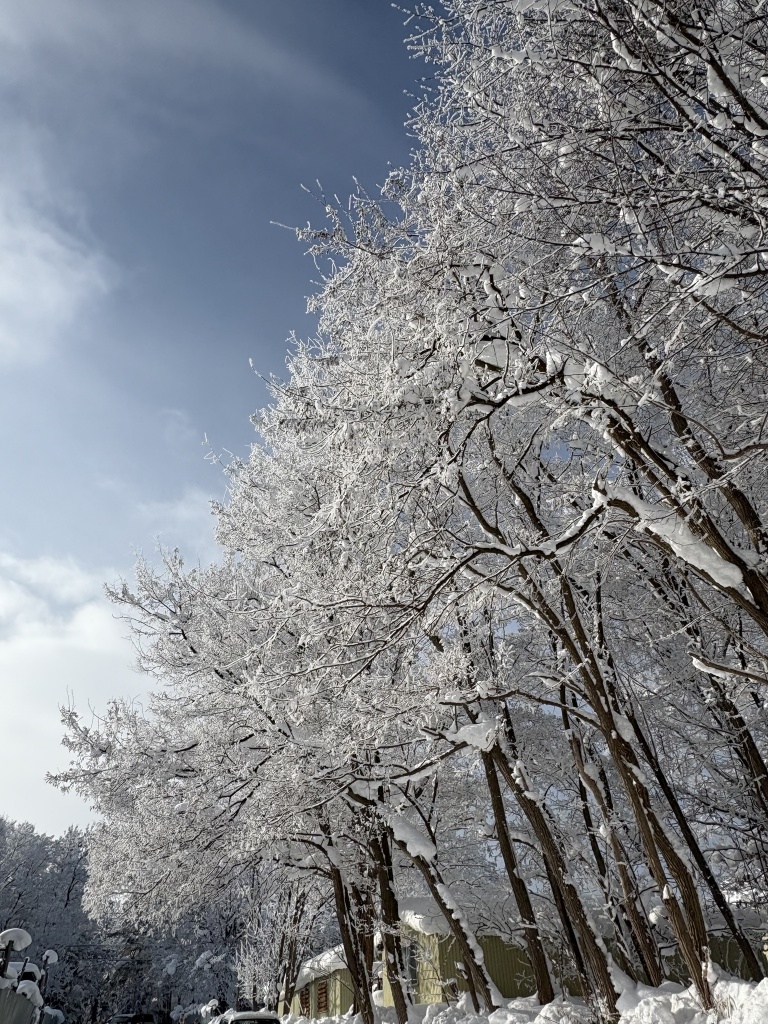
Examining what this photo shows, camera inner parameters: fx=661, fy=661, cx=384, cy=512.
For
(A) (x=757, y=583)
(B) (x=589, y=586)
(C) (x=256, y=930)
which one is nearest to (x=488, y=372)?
(A) (x=757, y=583)

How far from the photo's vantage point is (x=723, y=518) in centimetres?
847

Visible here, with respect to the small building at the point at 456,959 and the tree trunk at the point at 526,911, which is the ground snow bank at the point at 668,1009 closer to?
the tree trunk at the point at 526,911

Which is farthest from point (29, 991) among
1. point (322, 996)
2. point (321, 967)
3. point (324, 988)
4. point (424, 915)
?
point (322, 996)

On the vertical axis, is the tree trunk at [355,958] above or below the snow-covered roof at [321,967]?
above

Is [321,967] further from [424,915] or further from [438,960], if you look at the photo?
[424,915]

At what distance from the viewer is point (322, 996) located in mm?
28656

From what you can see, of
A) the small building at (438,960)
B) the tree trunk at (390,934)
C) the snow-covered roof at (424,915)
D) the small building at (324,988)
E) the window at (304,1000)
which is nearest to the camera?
the tree trunk at (390,934)

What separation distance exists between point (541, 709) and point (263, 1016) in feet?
34.2

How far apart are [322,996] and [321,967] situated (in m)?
4.15

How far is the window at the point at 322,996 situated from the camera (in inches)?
1112

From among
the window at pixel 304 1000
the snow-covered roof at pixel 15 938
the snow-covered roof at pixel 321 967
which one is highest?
the snow-covered roof at pixel 15 938

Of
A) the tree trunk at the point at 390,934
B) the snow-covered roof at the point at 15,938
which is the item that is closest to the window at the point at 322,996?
the snow-covered roof at the point at 15,938

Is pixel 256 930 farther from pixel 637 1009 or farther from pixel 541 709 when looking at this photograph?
pixel 637 1009

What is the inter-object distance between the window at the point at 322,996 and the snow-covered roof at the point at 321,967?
117cm
